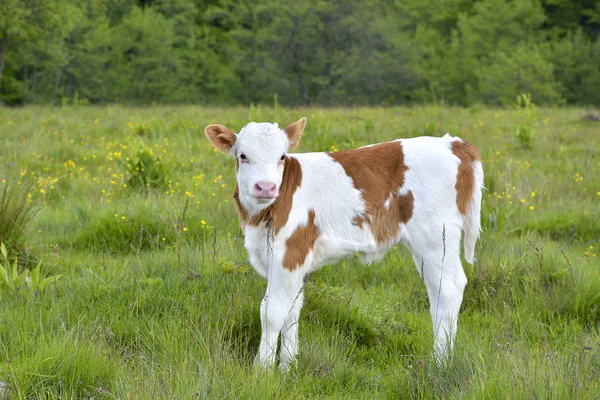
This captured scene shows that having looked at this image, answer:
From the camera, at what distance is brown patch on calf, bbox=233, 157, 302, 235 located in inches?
144

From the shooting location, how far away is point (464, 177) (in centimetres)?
410

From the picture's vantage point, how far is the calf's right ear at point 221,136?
149 inches

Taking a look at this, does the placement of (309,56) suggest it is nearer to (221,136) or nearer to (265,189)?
(221,136)

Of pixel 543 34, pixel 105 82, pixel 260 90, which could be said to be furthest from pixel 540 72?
pixel 105 82

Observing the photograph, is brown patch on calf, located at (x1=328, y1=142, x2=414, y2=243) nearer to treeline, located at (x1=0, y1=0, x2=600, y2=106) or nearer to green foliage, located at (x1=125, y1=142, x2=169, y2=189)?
green foliage, located at (x1=125, y1=142, x2=169, y2=189)

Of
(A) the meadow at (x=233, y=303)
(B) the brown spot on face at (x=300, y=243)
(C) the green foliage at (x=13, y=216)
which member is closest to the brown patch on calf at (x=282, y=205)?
(B) the brown spot on face at (x=300, y=243)

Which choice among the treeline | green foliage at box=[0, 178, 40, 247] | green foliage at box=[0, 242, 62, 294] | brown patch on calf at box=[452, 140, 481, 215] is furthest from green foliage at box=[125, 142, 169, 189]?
the treeline

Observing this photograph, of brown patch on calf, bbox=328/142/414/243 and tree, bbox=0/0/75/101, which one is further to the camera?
tree, bbox=0/0/75/101

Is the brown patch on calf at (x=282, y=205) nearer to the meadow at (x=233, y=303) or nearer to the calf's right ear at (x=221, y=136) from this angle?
the calf's right ear at (x=221, y=136)

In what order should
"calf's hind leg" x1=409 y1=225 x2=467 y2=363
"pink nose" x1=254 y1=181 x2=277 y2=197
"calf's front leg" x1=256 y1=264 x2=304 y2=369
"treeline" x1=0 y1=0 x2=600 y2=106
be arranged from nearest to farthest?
"pink nose" x1=254 y1=181 x2=277 y2=197, "calf's front leg" x1=256 y1=264 x2=304 y2=369, "calf's hind leg" x1=409 y1=225 x2=467 y2=363, "treeline" x1=0 y1=0 x2=600 y2=106

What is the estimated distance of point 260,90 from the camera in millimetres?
45562

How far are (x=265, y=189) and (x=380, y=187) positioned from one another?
871 mm

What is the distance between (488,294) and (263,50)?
143 ft

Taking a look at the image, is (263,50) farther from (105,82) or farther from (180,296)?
(180,296)
